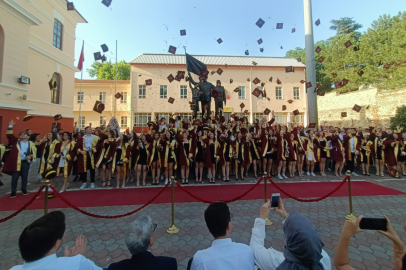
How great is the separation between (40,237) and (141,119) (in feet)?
85.6

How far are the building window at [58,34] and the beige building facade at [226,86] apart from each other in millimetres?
9323

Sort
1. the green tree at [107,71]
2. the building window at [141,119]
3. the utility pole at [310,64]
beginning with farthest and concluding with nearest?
the green tree at [107,71]
the building window at [141,119]
the utility pole at [310,64]

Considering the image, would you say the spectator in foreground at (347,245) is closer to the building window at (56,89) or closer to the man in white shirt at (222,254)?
the man in white shirt at (222,254)

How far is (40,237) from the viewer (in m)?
1.45

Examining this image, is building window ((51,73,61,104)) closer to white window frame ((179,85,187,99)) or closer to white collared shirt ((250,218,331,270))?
white window frame ((179,85,187,99))

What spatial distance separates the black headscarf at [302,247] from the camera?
125 cm

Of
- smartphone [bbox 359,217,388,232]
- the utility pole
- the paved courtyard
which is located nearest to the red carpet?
the paved courtyard

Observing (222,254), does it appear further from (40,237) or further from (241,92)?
(241,92)

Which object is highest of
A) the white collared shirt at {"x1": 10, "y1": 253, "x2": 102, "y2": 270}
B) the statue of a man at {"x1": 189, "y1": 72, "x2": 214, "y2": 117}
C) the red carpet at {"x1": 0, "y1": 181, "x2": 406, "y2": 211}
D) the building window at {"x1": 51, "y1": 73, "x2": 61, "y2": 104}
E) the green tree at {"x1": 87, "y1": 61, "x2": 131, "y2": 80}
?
the green tree at {"x1": 87, "y1": 61, "x2": 131, "y2": 80}

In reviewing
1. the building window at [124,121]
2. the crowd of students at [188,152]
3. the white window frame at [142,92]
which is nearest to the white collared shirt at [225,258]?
the crowd of students at [188,152]

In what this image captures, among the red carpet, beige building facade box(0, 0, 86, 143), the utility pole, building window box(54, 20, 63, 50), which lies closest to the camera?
the red carpet

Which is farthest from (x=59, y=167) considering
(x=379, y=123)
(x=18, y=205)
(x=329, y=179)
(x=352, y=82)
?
(x=352, y=82)

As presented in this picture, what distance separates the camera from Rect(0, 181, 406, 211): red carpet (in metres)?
5.22

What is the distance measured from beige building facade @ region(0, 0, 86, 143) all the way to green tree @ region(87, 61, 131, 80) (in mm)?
19716
